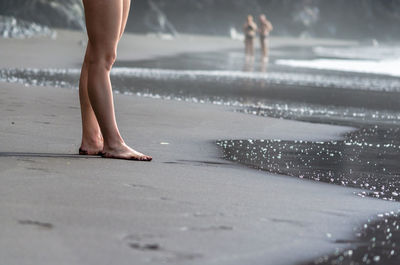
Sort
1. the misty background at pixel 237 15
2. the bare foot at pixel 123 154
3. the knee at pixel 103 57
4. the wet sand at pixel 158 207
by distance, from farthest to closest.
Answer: the misty background at pixel 237 15
the knee at pixel 103 57
the bare foot at pixel 123 154
the wet sand at pixel 158 207

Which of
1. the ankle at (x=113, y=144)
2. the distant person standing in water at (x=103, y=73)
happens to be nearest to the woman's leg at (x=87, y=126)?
the distant person standing in water at (x=103, y=73)

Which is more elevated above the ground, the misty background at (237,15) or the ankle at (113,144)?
the misty background at (237,15)

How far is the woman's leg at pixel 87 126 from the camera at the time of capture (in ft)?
18.2

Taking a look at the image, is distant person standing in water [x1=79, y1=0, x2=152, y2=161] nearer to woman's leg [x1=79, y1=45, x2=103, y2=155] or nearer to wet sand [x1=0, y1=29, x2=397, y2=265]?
woman's leg [x1=79, y1=45, x2=103, y2=155]

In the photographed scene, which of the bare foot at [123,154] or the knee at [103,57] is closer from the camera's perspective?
the bare foot at [123,154]

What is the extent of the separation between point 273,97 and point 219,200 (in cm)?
749

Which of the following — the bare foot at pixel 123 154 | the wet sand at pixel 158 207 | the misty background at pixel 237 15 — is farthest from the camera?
the misty background at pixel 237 15

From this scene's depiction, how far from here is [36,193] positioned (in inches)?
161

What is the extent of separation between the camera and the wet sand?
10.8 feet

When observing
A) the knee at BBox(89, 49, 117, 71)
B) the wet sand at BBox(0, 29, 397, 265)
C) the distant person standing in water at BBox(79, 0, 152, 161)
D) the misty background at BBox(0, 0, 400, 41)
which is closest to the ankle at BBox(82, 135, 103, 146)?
the distant person standing in water at BBox(79, 0, 152, 161)

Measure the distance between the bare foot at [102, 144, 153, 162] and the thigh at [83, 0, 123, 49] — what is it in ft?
2.02

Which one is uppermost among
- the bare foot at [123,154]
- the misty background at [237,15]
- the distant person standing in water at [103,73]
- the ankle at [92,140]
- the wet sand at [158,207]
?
the misty background at [237,15]

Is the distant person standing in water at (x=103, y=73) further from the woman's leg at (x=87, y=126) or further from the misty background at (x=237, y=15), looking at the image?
the misty background at (x=237, y=15)

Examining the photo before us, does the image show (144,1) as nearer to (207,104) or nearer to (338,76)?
(338,76)
